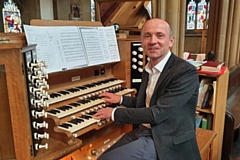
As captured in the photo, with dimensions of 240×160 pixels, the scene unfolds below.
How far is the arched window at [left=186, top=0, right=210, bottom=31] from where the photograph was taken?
30.0 feet

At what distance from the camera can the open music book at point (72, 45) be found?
1665 millimetres

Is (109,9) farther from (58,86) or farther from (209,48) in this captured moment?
(209,48)

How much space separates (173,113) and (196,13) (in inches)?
340

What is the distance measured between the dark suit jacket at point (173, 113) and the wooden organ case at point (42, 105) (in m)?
0.38

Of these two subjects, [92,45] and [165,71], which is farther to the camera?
[92,45]

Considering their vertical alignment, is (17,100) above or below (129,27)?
below

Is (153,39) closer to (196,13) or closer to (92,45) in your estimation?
(92,45)

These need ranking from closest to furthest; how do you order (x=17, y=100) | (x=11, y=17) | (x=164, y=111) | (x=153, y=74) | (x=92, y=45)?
(x=17, y=100), (x=164, y=111), (x=153, y=74), (x=92, y=45), (x=11, y=17)

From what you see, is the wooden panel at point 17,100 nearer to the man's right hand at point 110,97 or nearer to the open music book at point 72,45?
the open music book at point 72,45

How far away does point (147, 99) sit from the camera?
1.68 meters

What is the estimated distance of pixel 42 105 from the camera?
1233mm

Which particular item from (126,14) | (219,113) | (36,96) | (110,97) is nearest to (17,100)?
(36,96)

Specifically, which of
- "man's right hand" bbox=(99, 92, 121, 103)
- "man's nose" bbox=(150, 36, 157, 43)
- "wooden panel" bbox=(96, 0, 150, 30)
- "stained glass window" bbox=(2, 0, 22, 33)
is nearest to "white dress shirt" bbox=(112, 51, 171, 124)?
"man's nose" bbox=(150, 36, 157, 43)

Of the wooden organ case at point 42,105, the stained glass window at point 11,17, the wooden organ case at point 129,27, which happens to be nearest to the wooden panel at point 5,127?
the wooden organ case at point 42,105
